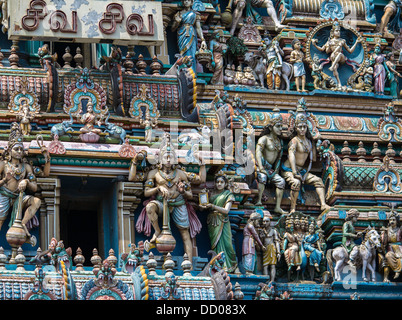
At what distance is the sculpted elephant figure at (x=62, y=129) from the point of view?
4688 centimetres

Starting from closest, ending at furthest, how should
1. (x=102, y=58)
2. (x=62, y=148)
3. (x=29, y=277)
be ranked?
(x=29, y=277), (x=62, y=148), (x=102, y=58)

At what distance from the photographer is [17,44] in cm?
4934

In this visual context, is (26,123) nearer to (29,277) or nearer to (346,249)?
(29,277)

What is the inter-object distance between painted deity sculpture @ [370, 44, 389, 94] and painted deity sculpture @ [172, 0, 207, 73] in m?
4.87

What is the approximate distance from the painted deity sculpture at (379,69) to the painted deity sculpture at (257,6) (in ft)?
8.33

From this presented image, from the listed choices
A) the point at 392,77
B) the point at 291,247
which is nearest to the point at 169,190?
the point at 291,247

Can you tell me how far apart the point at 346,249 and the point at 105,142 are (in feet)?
20.8

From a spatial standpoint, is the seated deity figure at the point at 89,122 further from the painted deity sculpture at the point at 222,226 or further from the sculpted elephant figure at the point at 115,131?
the painted deity sculpture at the point at 222,226

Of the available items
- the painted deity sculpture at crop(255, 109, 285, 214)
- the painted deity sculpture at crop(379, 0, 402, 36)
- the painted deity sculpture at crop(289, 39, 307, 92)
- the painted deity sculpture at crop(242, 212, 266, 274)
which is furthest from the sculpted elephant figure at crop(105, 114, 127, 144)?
the painted deity sculpture at crop(379, 0, 402, 36)

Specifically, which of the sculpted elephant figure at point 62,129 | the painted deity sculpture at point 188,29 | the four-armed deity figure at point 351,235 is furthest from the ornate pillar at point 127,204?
the four-armed deity figure at point 351,235

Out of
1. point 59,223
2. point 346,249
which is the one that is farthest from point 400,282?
point 59,223

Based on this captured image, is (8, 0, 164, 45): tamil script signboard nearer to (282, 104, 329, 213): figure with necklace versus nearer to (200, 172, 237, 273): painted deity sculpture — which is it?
(282, 104, 329, 213): figure with necklace

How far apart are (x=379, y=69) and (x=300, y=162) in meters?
4.25

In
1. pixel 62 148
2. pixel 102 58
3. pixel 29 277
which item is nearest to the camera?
pixel 29 277
